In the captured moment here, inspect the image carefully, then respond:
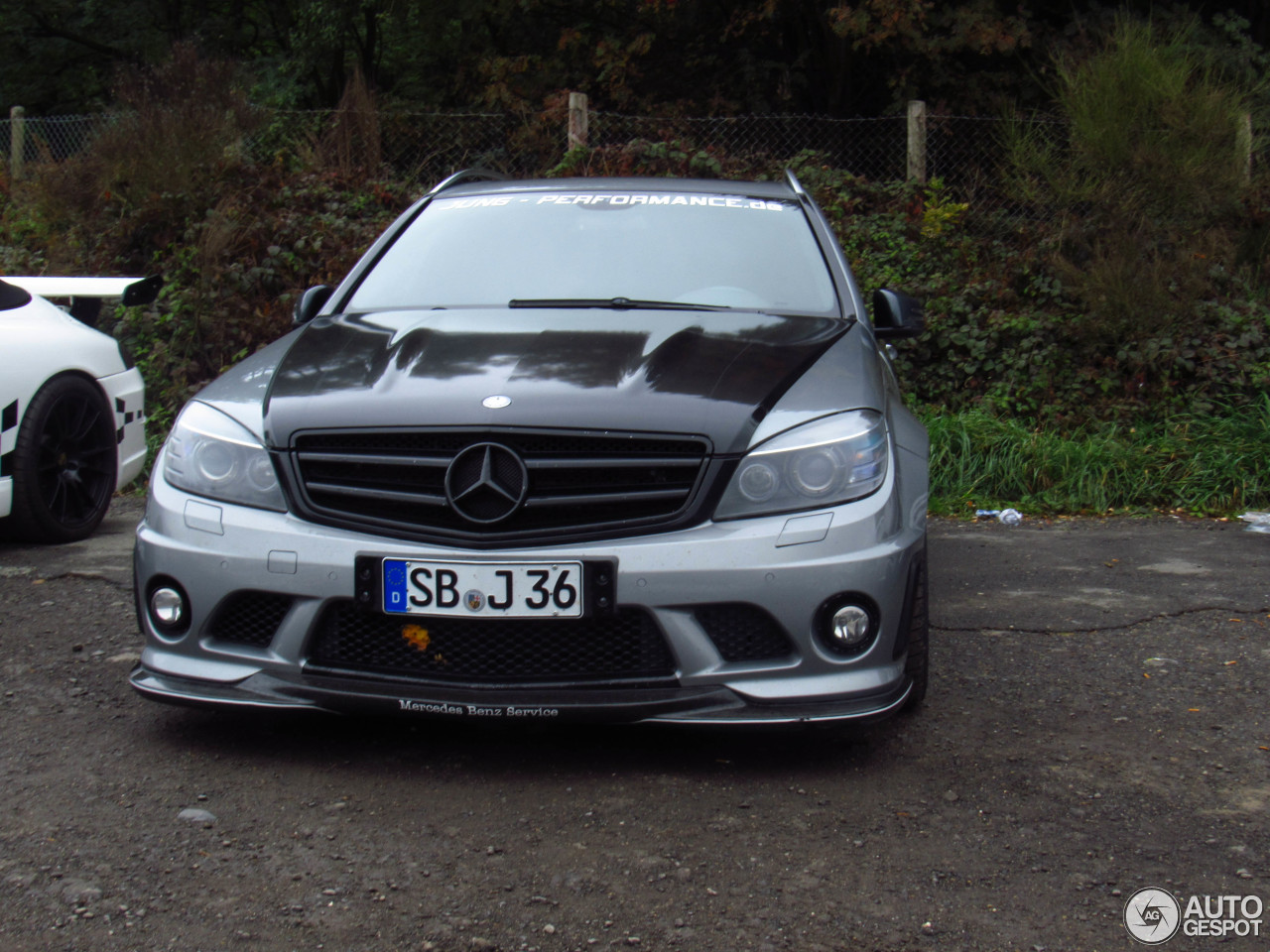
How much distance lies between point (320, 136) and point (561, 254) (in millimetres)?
8235

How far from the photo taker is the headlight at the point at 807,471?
3.01 m

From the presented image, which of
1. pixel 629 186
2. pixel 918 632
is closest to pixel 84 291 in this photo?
pixel 629 186

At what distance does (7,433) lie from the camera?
534cm

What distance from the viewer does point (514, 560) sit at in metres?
2.94

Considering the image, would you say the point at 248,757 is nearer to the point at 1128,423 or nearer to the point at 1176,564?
the point at 1176,564

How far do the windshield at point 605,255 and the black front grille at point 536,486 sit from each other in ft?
3.41

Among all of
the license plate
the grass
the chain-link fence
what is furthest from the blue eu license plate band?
the chain-link fence

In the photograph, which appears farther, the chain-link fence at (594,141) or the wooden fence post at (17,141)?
the wooden fence post at (17,141)

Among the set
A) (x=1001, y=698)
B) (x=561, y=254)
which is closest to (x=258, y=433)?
(x=561, y=254)

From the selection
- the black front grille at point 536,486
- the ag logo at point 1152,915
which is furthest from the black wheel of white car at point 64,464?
the ag logo at point 1152,915

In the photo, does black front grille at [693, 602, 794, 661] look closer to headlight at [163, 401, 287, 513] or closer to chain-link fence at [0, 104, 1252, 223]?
headlight at [163, 401, 287, 513]

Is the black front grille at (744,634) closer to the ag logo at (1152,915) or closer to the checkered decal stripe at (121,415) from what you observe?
the ag logo at (1152,915)

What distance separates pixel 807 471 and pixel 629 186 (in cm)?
205

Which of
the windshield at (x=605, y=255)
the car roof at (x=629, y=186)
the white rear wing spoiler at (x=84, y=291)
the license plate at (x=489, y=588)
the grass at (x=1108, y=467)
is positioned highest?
the car roof at (x=629, y=186)
